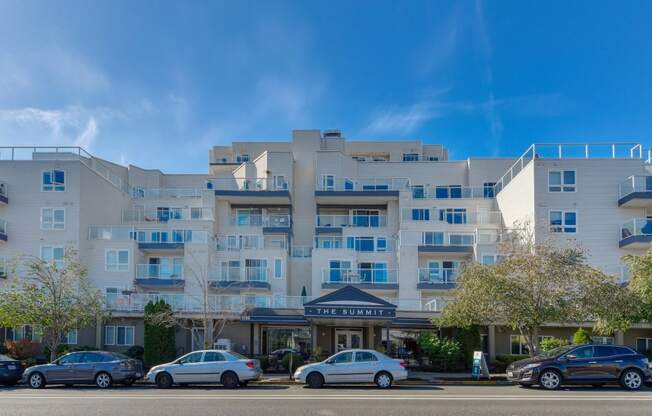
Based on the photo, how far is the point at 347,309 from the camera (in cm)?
2480

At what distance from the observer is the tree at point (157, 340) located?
27.9 m

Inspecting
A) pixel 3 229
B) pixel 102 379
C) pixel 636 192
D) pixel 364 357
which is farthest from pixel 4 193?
pixel 636 192

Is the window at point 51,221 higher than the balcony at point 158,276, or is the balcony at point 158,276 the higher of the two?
the window at point 51,221

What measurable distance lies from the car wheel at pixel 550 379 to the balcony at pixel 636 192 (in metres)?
17.6

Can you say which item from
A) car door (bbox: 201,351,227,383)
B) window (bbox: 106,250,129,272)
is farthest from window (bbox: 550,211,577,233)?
window (bbox: 106,250,129,272)

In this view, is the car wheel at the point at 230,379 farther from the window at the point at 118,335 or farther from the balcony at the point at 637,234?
the balcony at the point at 637,234

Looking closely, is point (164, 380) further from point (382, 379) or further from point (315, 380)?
point (382, 379)

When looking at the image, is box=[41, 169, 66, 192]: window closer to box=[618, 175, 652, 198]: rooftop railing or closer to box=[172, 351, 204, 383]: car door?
box=[172, 351, 204, 383]: car door

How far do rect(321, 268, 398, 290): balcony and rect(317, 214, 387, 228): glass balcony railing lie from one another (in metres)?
4.97

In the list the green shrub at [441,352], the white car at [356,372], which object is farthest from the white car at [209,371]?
the green shrub at [441,352]

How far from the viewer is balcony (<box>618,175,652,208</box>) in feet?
104

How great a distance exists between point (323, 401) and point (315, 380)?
450 cm

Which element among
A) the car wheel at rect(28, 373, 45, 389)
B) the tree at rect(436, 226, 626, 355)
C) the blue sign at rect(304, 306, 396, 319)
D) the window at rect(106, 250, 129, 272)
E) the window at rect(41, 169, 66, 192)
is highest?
the window at rect(41, 169, 66, 192)

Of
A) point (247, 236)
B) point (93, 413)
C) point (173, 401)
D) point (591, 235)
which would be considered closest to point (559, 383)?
point (173, 401)
